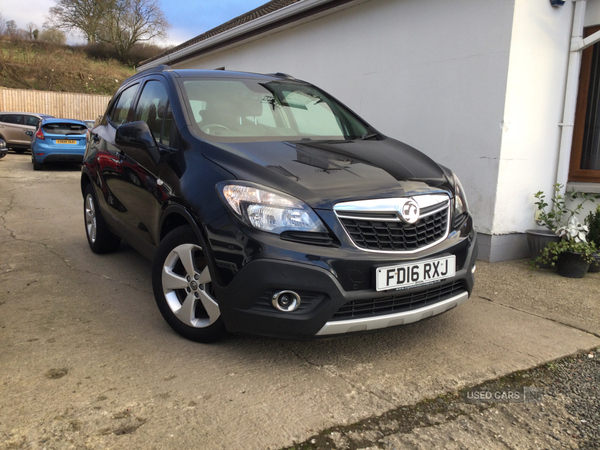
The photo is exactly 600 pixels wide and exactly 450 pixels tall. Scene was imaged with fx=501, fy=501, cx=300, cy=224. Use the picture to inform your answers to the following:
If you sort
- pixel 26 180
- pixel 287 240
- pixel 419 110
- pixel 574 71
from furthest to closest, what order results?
1. pixel 26 180
2. pixel 419 110
3. pixel 574 71
4. pixel 287 240

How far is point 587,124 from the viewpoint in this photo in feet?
18.9

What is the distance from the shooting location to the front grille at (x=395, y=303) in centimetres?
259

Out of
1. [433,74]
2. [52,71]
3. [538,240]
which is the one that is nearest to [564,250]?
[538,240]

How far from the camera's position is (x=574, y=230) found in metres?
4.97

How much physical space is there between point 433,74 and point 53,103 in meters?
26.4

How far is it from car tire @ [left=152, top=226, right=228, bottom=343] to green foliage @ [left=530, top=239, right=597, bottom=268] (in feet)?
11.8

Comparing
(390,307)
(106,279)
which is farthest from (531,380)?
(106,279)

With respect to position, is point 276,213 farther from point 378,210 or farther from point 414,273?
point 414,273

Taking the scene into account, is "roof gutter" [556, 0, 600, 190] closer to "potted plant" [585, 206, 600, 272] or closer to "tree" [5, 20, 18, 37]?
"potted plant" [585, 206, 600, 272]

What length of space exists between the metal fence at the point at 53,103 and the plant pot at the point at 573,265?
2711 cm

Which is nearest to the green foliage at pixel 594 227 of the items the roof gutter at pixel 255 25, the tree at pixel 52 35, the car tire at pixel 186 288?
the car tire at pixel 186 288

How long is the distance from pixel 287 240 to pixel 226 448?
99 centimetres

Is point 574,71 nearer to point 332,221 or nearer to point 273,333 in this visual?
point 332,221

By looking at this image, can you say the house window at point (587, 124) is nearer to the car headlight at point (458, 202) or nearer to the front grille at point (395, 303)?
the car headlight at point (458, 202)
